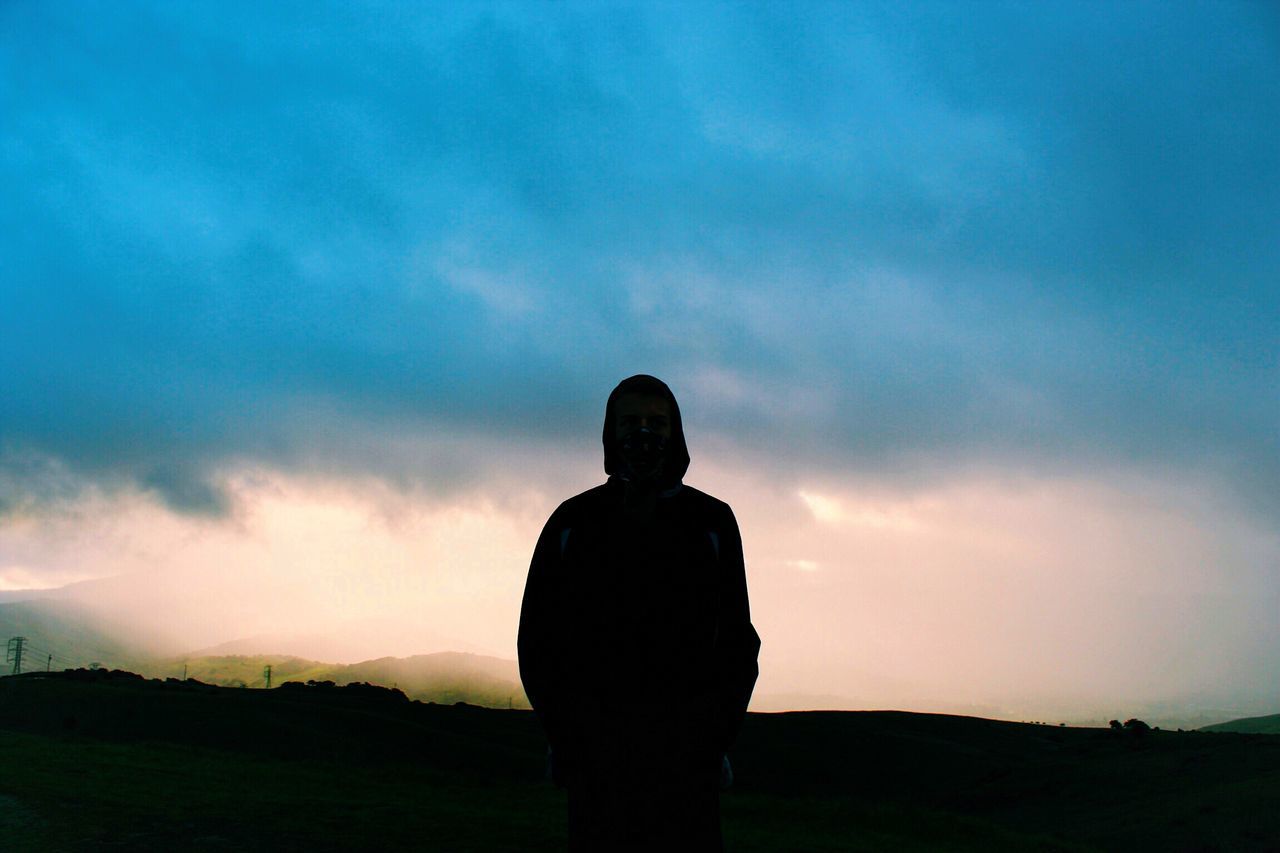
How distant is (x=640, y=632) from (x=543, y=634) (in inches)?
15.9

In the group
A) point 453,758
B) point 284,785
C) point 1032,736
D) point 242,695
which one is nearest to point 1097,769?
point 1032,736

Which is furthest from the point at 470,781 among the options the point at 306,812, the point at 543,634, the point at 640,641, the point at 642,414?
the point at 642,414

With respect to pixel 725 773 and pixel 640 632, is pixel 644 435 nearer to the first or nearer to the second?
pixel 640 632

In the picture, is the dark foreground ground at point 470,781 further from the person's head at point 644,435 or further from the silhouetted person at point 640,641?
the person's head at point 644,435

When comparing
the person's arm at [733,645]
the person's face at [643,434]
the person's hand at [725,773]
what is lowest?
the person's hand at [725,773]

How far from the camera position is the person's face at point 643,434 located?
3.67 metres

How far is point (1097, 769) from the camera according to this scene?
21.4 meters

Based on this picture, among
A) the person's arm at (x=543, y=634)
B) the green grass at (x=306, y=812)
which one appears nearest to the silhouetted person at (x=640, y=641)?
the person's arm at (x=543, y=634)

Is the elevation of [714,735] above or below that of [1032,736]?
above

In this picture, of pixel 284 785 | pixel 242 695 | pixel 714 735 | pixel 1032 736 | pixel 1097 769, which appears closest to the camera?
pixel 714 735

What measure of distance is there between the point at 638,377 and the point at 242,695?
28.2 meters

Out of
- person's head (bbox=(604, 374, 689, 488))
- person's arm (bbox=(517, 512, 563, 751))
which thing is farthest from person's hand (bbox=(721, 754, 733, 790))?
person's head (bbox=(604, 374, 689, 488))

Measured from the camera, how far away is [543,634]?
11.8 feet

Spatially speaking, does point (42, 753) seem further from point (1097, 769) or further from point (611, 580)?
point (1097, 769)
